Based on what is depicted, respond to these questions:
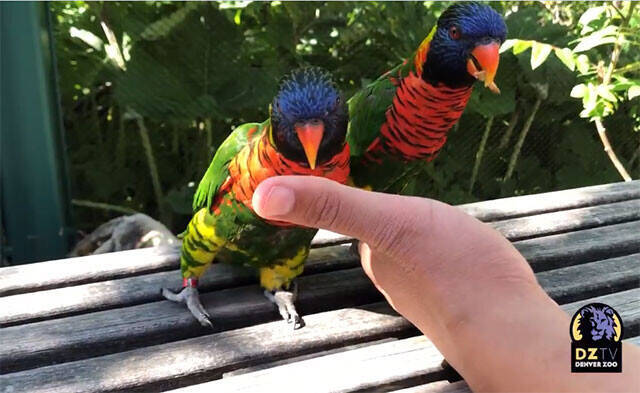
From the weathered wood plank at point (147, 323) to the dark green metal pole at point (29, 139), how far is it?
0.78 m

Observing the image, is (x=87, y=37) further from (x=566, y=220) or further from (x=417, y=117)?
(x=566, y=220)

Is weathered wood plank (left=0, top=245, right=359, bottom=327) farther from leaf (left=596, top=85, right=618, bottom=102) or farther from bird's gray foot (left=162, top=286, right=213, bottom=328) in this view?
leaf (left=596, top=85, right=618, bottom=102)

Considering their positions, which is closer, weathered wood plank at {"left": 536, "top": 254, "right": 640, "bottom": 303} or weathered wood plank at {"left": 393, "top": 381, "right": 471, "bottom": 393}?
weathered wood plank at {"left": 393, "top": 381, "right": 471, "bottom": 393}

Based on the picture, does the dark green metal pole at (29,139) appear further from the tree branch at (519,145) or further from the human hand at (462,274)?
the tree branch at (519,145)

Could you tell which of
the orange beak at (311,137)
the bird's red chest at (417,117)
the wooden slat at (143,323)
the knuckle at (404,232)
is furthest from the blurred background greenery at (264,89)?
the knuckle at (404,232)

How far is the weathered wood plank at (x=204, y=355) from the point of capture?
0.79 metres

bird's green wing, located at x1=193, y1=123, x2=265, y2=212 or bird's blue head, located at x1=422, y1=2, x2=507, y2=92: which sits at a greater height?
bird's blue head, located at x1=422, y1=2, x2=507, y2=92

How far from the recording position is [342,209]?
0.62 m

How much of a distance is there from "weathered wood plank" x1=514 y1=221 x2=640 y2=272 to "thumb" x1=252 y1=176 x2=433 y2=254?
568 mm

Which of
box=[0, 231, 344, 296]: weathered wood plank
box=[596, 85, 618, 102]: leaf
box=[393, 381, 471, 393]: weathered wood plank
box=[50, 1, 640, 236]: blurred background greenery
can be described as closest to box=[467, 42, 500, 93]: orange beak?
box=[393, 381, 471, 393]: weathered wood plank

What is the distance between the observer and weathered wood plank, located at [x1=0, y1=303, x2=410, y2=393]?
2.60 feet

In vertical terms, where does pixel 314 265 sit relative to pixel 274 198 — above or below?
below

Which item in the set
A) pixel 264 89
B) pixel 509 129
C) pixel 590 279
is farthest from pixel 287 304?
pixel 509 129

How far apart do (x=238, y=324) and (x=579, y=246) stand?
72cm
